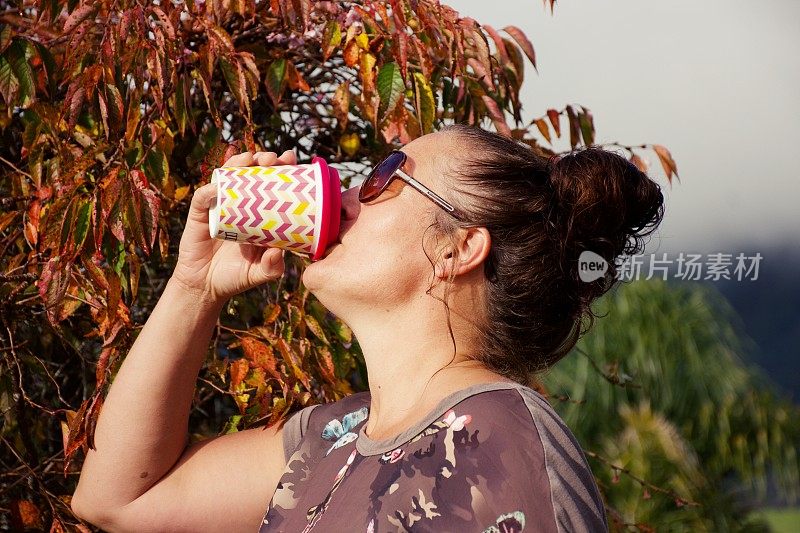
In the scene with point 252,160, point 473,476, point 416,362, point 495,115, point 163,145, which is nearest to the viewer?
point 473,476

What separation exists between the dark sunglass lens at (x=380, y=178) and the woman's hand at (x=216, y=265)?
261mm

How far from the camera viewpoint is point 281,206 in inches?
60.2

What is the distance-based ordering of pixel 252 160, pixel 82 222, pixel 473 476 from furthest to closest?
pixel 82 222 < pixel 252 160 < pixel 473 476

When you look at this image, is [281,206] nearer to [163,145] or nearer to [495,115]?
[163,145]

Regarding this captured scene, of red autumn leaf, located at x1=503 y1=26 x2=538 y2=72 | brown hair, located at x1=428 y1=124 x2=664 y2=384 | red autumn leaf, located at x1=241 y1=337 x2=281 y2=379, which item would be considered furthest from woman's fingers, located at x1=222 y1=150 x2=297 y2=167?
red autumn leaf, located at x1=503 y1=26 x2=538 y2=72

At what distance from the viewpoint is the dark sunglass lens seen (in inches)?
61.9

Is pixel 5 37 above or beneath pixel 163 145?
above

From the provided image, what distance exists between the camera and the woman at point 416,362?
1.27 meters

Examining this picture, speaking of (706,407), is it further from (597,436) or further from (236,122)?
(236,122)

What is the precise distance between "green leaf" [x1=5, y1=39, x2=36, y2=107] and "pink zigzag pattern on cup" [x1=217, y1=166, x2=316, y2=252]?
1.82 feet

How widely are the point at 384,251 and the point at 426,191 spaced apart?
12 centimetres

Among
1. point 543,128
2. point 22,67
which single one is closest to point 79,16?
point 22,67

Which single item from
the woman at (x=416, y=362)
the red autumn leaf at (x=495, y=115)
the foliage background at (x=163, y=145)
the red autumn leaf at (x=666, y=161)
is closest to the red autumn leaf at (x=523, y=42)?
the foliage background at (x=163, y=145)

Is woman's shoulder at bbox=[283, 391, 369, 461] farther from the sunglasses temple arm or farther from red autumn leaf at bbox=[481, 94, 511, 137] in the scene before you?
red autumn leaf at bbox=[481, 94, 511, 137]
